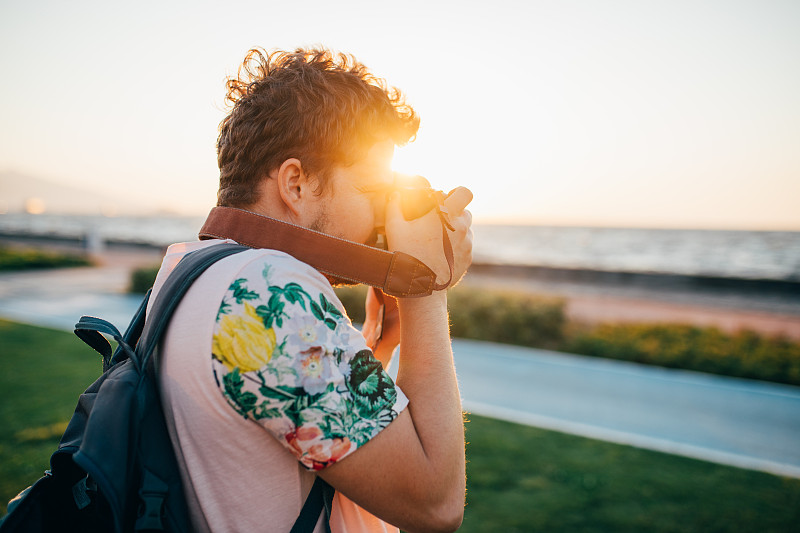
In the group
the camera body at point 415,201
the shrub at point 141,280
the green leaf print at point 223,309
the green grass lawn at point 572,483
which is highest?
the camera body at point 415,201

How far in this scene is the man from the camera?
36.7 inches

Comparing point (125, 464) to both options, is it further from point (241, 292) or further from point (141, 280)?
point (141, 280)

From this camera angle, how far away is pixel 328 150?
48.7 inches

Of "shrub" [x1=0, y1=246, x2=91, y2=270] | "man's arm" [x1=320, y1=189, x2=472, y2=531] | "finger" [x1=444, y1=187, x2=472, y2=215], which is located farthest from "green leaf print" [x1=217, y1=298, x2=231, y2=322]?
"shrub" [x1=0, y1=246, x2=91, y2=270]

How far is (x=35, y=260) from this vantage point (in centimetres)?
1939

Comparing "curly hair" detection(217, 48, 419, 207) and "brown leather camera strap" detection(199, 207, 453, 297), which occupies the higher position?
"curly hair" detection(217, 48, 419, 207)

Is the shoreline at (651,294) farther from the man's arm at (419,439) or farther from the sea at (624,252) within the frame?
the man's arm at (419,439)

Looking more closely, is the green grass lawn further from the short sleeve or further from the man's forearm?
the short sleeve

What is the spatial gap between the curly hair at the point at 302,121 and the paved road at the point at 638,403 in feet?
16.8

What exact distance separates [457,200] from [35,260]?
22604mm

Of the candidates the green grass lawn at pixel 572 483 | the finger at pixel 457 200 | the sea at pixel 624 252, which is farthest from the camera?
the sea at pixel 624 252

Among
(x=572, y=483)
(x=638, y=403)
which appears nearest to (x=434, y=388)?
(x=572, y=483)

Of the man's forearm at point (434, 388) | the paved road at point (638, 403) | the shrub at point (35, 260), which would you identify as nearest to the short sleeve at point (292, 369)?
the man's forearm at point (434, 388)

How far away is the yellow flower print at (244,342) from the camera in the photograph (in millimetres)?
916
